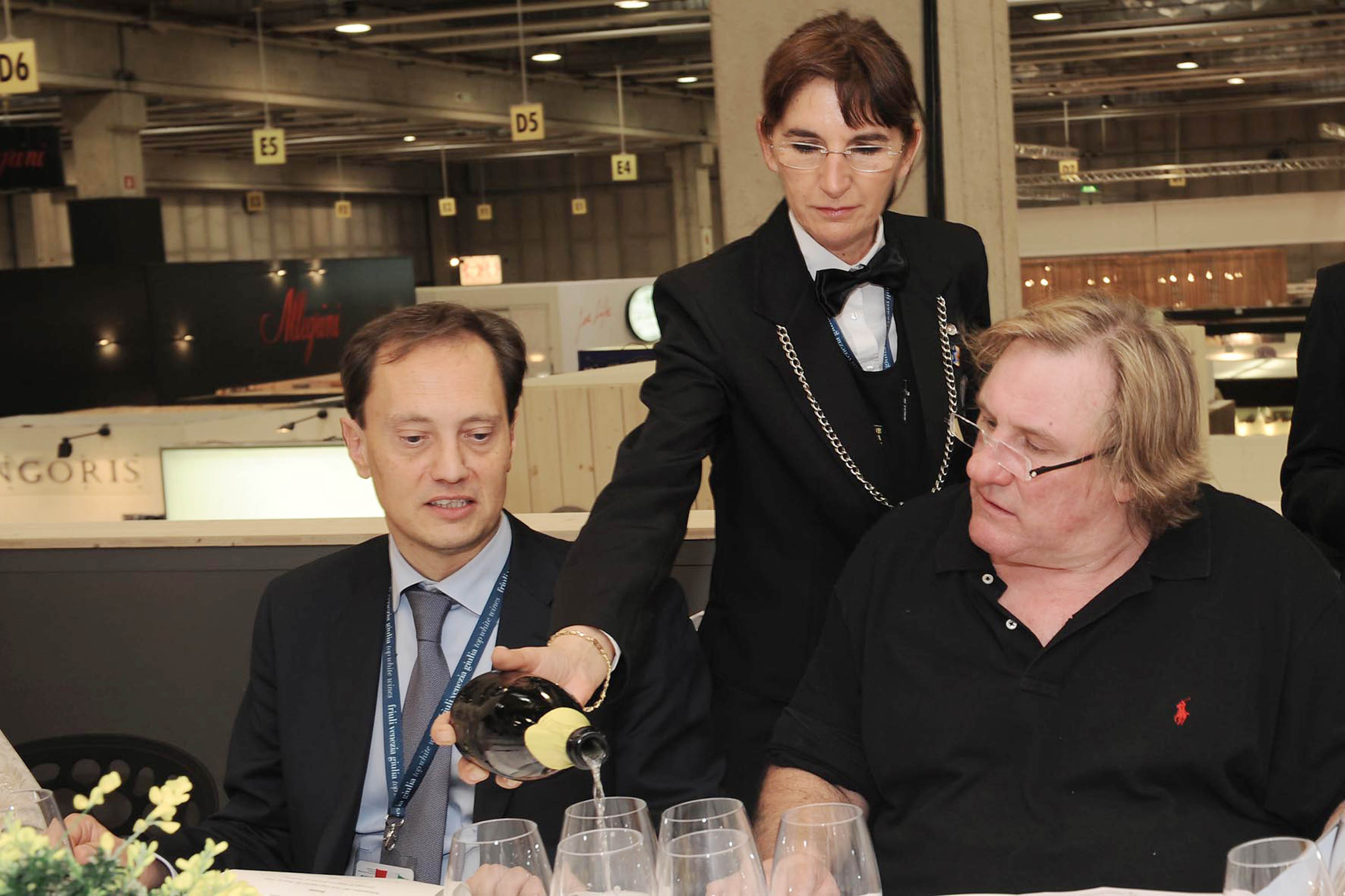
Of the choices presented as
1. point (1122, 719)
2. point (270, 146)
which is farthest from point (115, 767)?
point (270, 146)

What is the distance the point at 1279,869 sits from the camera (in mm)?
1274

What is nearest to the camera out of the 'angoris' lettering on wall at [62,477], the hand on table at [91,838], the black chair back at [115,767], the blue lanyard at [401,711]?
the hand on table at [91,838]

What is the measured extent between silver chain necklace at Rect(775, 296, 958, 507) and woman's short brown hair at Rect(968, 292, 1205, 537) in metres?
0.27

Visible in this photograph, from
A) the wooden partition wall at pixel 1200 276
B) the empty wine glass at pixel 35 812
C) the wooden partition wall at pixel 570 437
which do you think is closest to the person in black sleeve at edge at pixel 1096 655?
the empty wine glass at pixel 35 812

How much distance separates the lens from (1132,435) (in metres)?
1.91

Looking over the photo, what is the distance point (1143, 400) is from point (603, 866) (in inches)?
37.8

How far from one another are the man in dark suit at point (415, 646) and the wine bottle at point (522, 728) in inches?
15.0

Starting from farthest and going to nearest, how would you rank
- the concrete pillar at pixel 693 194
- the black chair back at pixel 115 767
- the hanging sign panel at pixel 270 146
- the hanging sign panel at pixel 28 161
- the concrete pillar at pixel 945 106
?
the concrete pillar at pixel 693 194
the hanging sign panel at pixel 270 146
the hanging sign panel at pixel 28 161
the concrete pillar at pixel 945 106
the black chair back at pixel 115 767

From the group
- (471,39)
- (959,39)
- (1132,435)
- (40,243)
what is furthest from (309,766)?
(40,243)

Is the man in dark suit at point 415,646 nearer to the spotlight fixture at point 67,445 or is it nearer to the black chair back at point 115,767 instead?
the black chair back at point 115,767

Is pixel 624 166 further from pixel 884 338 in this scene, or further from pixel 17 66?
pixel 884 338

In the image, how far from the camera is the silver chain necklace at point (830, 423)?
87.3 inches

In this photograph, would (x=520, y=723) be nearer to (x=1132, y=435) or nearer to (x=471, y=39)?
(x=1132, y=435)

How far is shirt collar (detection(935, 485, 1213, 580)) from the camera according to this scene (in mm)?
1919
